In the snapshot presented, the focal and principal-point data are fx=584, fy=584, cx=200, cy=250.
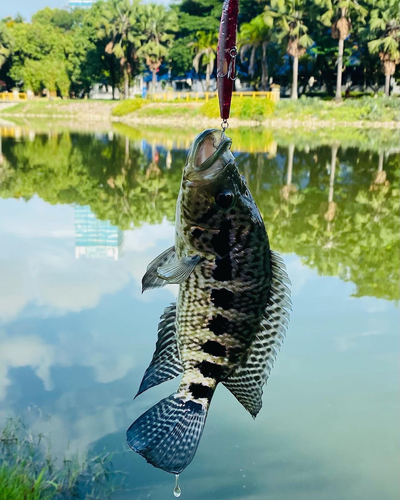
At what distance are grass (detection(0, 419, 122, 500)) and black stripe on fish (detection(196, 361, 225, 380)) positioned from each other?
10.6ft

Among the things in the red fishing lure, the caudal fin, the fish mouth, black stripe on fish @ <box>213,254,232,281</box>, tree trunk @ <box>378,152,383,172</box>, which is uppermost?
the red fishing lure

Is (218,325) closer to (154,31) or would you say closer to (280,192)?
(280,192)

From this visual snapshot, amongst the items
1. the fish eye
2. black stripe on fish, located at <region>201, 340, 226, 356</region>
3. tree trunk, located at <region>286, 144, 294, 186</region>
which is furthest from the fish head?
tree trunk, located at <region>286, 144, 294, 186</region>

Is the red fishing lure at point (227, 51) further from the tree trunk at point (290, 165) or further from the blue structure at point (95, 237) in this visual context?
the tree trunk at point (290, 165)

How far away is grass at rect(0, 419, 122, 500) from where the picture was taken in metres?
4.52

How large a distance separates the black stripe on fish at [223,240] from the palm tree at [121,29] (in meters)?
47.9

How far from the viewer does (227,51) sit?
156 cm

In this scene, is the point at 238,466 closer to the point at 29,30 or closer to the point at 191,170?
the point at 191,170

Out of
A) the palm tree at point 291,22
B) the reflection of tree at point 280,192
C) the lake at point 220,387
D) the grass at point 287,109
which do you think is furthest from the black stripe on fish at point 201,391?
the palm tree at point 291,22

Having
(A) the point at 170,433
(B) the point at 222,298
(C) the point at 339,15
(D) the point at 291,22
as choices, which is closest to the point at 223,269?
(B) the point at 222,298

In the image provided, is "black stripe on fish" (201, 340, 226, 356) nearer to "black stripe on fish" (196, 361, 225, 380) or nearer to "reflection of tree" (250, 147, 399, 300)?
"black stripe on fish" (196, 361, 225, 380)

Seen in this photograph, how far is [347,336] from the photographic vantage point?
24.9 feet

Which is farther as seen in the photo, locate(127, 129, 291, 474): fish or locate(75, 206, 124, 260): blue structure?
locate(75, 206, 124, 260): blue structure

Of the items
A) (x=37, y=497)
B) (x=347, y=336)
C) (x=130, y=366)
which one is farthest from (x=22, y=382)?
(x=347, y=336)
